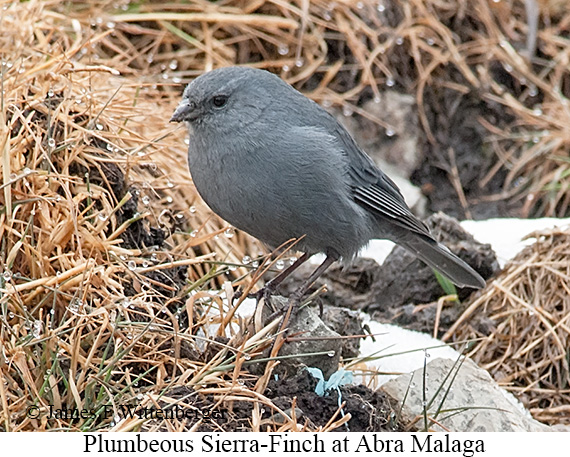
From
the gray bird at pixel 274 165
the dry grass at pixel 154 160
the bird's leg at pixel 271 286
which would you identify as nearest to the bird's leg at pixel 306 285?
the gray bird at pixel 274 165

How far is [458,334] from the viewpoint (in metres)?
4.77

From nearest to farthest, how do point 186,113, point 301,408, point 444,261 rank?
point 301,408, point 186,113, point 444,261

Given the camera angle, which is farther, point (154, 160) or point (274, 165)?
point (154, 160)

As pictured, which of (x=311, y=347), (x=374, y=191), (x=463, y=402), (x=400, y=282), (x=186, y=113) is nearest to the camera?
(x=311, y=347)

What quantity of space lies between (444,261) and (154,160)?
164cm

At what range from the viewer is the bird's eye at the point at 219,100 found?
3868 mm

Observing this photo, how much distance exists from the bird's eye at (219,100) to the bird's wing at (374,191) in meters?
0.63

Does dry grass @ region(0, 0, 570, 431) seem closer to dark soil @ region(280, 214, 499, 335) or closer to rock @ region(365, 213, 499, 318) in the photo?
dark soil @ region(280, 214, 499, 335)

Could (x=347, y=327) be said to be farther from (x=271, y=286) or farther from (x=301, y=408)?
(x=301, y=408)

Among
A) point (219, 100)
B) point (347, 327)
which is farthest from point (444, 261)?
point (219, 100)

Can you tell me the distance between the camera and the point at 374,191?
4.29 metres

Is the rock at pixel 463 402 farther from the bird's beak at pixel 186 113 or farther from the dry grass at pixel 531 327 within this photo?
the bird's beak at pixel 186 113

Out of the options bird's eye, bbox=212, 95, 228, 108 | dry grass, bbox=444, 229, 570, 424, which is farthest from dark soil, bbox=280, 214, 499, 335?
bird's eye, bbox=212, 95, 228, 108

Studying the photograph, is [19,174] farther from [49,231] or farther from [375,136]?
[375,136]
